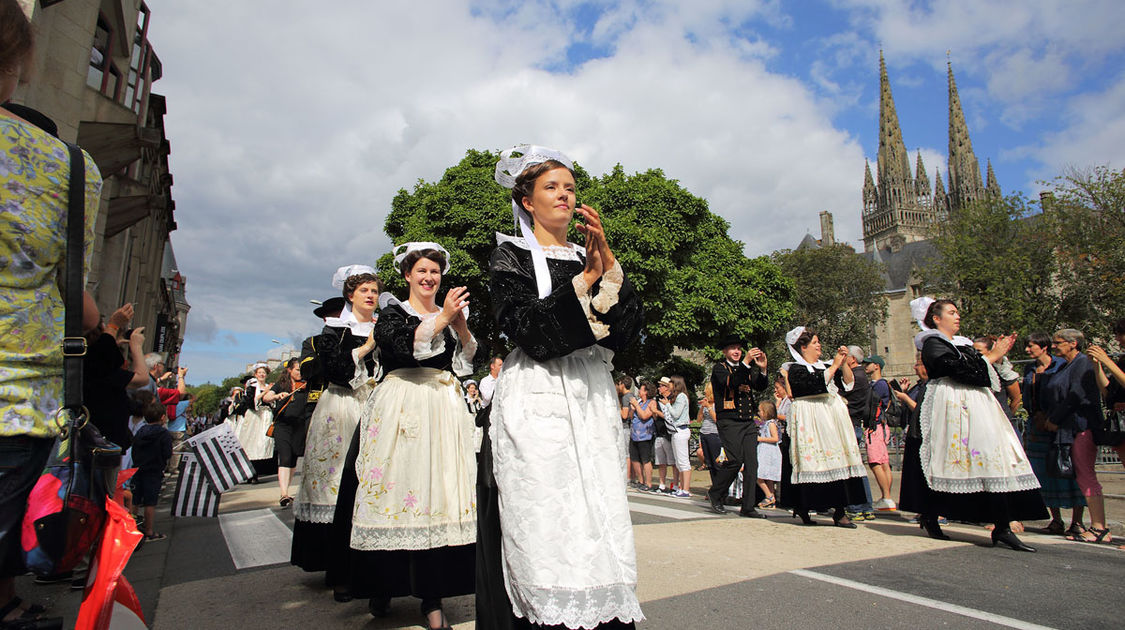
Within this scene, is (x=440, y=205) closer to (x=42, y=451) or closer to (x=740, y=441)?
(x=740, y=441)

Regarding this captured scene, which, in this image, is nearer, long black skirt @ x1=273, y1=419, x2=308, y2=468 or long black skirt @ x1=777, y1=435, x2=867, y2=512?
long black skirt @ x1=777, y1=435, x2=867, y2=512

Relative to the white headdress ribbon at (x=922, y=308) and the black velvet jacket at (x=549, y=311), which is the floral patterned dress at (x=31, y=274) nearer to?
the black velvet jacket at (x=549, y=311)

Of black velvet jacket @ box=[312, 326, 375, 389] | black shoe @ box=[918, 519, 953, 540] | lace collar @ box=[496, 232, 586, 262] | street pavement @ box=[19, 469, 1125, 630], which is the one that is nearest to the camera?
lace collar @ box=[496, 232, 586, 262]

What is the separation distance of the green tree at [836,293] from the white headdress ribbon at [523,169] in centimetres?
5388

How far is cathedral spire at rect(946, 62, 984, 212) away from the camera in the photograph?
110m

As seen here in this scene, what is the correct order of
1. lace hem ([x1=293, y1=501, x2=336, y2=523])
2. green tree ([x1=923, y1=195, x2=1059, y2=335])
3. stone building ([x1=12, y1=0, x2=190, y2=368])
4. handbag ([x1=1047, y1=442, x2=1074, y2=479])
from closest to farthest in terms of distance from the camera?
lace hem ([x1=293, y1=501, x2=336, y2=523]), handbag ([x1=1047, y1=442, x2=1074, y2=479]), stone building ([x1=12, y1=0, x2=190, y2=368]), green tree ([x1=923, y1=195, x2=1059, y2=335])

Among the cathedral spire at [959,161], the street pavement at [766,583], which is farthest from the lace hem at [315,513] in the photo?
the cathedral spire at [959,161]

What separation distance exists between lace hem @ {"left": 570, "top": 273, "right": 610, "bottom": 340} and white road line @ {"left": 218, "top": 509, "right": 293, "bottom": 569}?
4.28m

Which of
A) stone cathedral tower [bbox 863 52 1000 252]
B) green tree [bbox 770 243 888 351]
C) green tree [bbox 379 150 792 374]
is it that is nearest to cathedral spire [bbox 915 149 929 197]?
stone cathedral tower [bbox 863 52 1000 252]

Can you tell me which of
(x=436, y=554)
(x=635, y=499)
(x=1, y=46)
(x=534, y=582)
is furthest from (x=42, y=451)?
(x=635, y=499)

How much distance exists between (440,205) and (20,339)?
79.6ft

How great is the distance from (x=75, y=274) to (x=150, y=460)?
603 cm

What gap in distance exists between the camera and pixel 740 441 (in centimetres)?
824

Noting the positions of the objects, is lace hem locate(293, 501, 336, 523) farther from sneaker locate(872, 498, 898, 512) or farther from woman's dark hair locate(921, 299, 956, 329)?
sneaker locate(872, 498, 898, 512)
